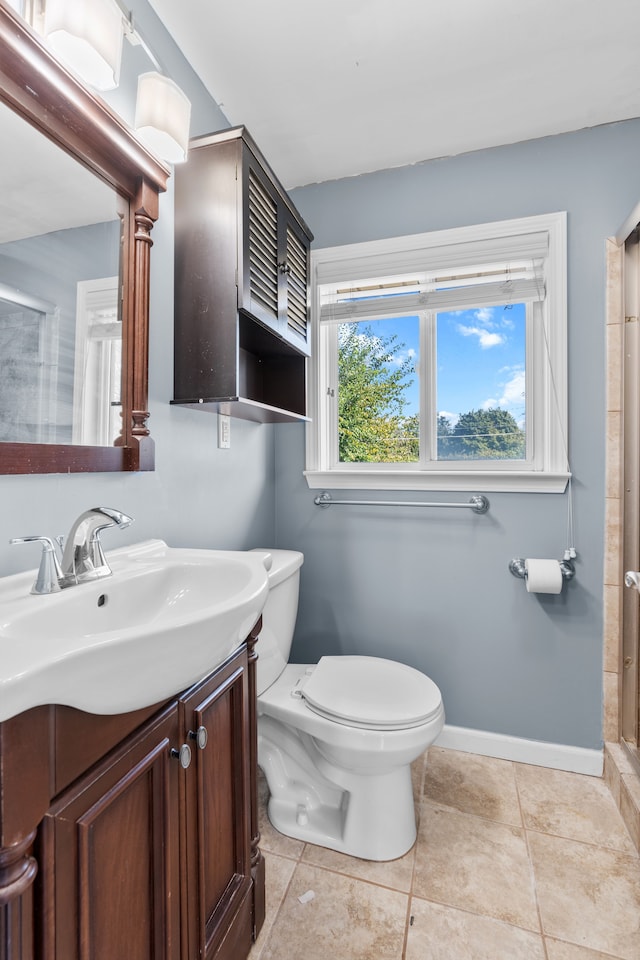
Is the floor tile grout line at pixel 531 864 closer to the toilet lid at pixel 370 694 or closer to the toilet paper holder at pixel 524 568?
the toilet lid at pixel 370 694

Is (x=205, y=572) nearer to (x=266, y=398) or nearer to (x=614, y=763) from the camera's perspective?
(x=266, y=398)

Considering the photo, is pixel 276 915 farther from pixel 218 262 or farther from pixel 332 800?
pixel 218 262

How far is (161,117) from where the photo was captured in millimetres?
1098

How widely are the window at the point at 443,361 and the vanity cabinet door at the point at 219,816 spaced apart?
1.13 metres

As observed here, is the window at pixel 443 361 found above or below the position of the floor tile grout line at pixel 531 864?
above

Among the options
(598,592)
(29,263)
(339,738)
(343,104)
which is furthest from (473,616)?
(343,104)

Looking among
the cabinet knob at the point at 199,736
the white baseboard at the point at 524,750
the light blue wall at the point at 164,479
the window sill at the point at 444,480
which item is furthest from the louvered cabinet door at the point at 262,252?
the white baseboard at the point at 524,750

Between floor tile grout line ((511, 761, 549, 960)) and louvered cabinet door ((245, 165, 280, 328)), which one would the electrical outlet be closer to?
louvered cabinet door ((245, 165, 280, 328))

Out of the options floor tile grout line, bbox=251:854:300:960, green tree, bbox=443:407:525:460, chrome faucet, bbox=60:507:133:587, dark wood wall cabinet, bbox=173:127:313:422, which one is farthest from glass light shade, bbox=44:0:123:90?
floor tile grout line, bbox=251:854:300:960

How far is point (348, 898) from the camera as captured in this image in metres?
1.22

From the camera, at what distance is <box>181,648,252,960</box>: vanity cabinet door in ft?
2.75

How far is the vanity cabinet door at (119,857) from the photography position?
0.57 m

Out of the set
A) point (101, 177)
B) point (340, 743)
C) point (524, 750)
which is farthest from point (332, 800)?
point (101, 177)

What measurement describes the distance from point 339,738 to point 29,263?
52.2 inches
